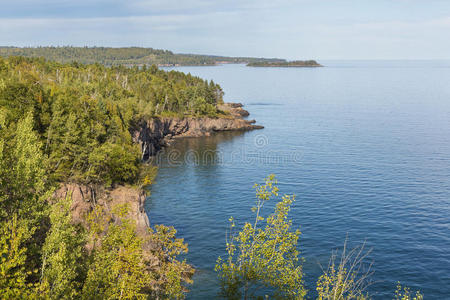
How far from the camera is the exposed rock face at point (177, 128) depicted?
12902 centimetres

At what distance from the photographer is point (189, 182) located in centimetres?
9831

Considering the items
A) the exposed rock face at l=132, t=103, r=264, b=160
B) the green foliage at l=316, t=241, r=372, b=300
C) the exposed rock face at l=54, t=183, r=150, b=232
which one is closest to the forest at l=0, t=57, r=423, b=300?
the green foliage at l=316, t=241, r=372, b=300

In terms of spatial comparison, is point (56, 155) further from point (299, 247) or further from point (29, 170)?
point (299, 247)

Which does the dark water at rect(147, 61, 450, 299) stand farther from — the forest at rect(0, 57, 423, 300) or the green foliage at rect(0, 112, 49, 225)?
the green foliage at rect(0, 112, 49, 225)

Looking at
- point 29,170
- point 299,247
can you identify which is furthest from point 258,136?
point 29,170

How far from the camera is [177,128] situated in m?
160

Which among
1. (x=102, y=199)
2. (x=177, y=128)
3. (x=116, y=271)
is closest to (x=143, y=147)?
(x=177, y=128)

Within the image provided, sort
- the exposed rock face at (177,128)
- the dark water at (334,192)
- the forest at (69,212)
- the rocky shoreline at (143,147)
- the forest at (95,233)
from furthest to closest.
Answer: the exposed rock face at (177,128) < the dark water at (334,192) < the rocky shoreline at (143,147) < the forest at (95,233) < the forest at (69,212)

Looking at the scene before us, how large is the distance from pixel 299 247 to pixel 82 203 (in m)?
35.3

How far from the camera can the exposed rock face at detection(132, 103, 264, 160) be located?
5080 inches

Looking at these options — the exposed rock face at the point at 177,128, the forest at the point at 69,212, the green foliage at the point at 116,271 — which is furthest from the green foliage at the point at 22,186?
the exposed rock face at the point at 177,128

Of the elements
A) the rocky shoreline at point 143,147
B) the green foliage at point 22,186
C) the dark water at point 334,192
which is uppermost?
the green foliage at point 22,186

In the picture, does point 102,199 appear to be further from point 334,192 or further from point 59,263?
point 334,192

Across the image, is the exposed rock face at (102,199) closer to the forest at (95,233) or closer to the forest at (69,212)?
the forest at (95,233)
